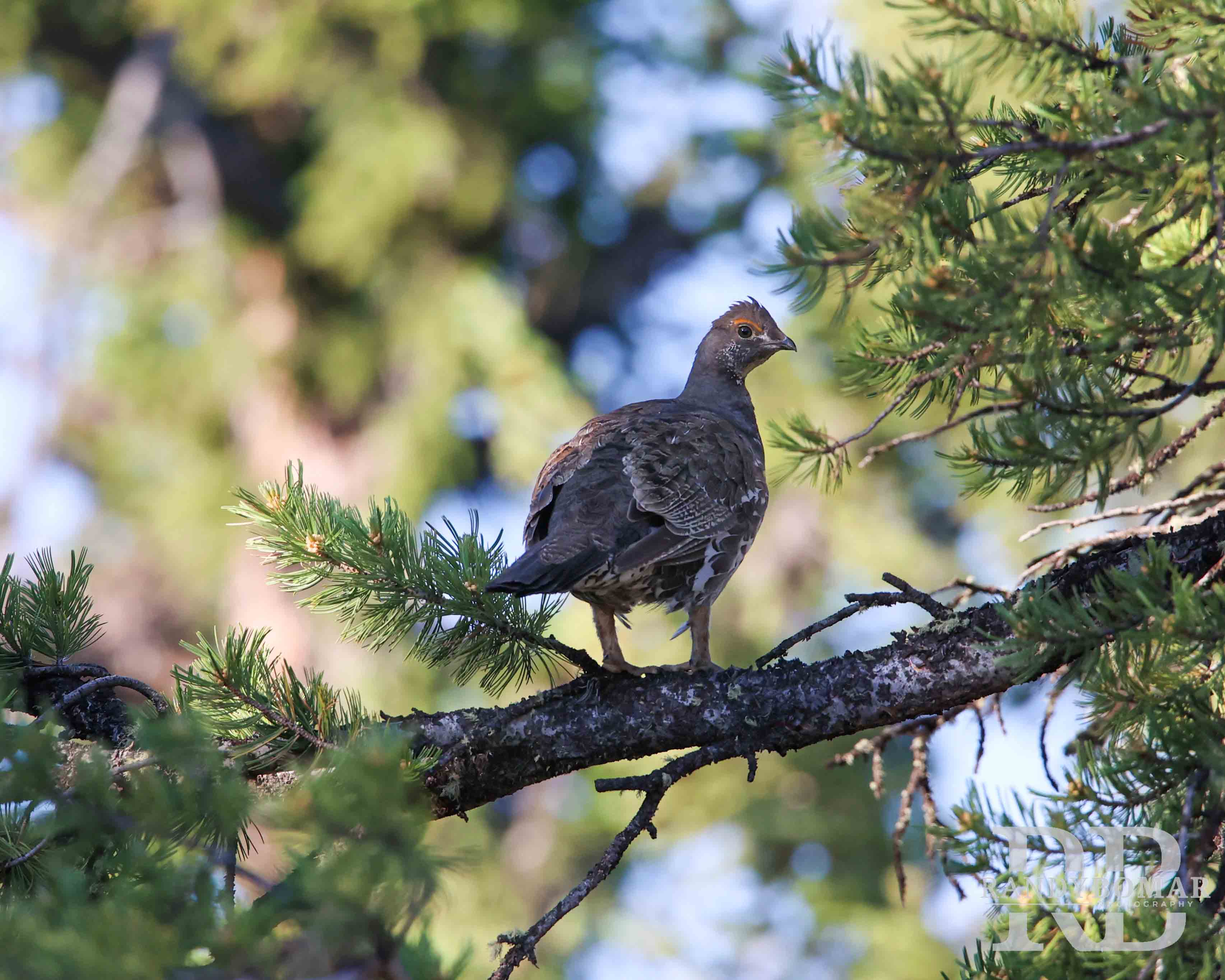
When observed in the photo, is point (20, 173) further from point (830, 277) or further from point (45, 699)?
point (830, 277)

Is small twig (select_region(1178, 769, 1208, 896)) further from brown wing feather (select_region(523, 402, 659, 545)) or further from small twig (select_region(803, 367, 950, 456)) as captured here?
brown wing feather (select_region(523, 402, 659, 545))

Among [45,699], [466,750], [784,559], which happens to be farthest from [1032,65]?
[784,559]

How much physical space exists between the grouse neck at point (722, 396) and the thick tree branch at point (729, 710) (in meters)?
2.04

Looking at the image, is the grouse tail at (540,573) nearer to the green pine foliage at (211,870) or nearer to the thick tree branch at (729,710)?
the thick tree branch at (729,710)

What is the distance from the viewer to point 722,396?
5.45 meters

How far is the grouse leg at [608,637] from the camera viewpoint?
375 centimetres

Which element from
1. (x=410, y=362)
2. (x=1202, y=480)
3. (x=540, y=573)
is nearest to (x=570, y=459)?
(x=540, y=573)

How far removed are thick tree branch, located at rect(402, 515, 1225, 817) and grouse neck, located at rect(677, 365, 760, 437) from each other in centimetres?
204

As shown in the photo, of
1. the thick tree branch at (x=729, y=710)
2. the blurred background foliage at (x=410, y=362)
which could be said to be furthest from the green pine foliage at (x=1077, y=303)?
the blurred background foliage at (x=410, y=362)

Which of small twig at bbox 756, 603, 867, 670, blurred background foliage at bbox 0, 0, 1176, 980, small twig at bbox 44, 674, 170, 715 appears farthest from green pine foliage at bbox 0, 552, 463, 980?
blurred background foliage at bbox 0, 0, 1176, 980

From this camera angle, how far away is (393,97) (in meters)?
11.5

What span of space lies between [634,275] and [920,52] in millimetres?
6908

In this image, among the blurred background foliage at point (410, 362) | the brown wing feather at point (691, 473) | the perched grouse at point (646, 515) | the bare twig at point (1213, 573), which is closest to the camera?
the bare twig at point (1213, 573)

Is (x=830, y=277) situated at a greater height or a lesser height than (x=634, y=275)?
lesser
